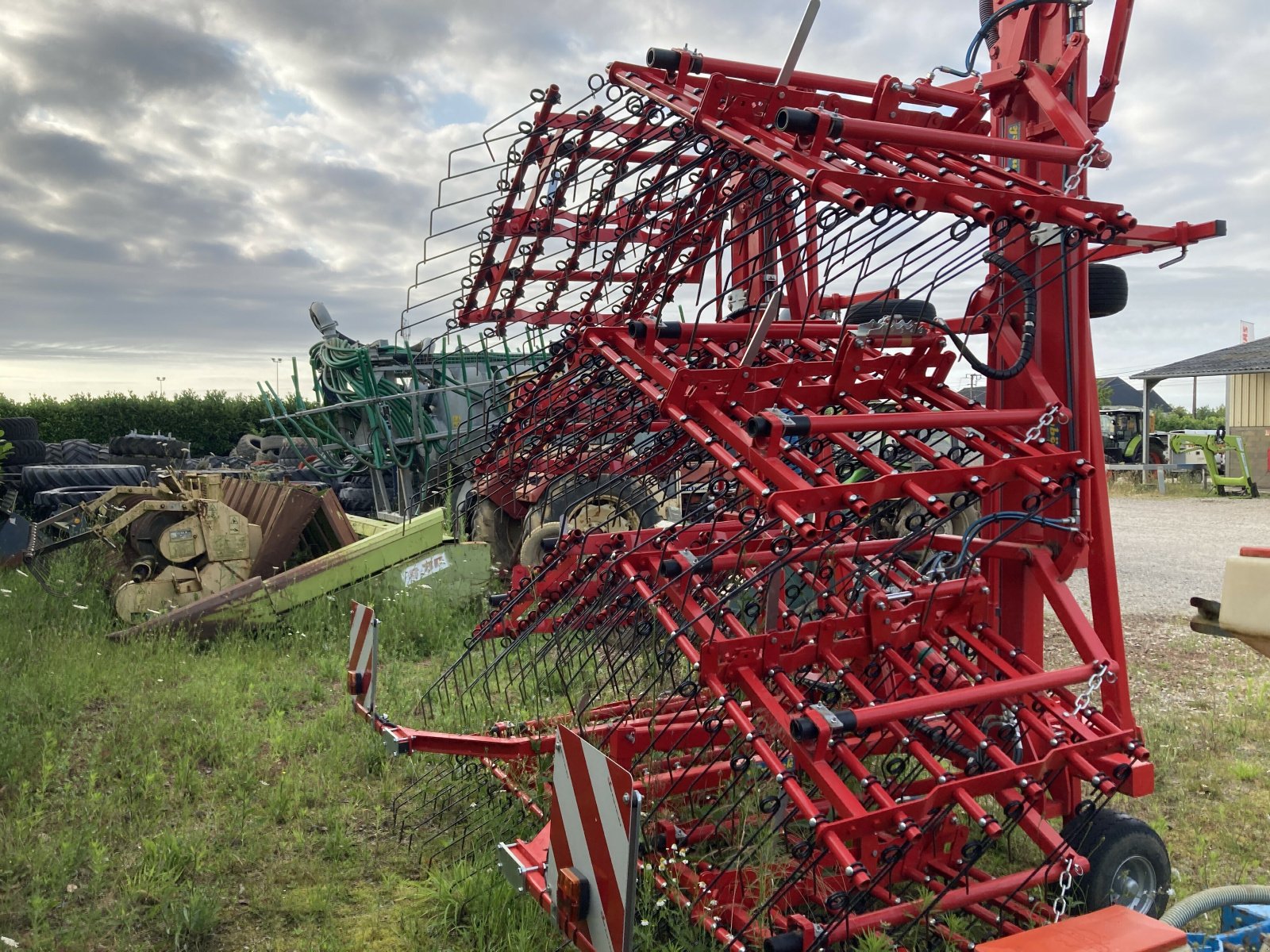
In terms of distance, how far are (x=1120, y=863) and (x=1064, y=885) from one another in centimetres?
42

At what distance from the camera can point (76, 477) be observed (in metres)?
10.5

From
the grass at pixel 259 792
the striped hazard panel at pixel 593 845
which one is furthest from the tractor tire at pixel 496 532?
the striped hazard panel at pixel 593 845

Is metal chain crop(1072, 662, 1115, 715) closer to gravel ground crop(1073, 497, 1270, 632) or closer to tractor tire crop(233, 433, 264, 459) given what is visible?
gravel ground crop(1073, 497, 1270, 632)

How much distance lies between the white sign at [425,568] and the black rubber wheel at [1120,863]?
461cm

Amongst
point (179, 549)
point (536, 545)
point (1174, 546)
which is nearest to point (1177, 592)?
point (1174, 546)

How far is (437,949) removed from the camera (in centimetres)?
315

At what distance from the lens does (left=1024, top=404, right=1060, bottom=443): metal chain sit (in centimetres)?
351

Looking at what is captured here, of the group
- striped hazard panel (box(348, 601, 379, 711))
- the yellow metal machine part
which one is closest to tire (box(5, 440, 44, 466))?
the yellow metal machine part

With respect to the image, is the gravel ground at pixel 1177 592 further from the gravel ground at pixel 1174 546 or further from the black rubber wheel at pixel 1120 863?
the black rubber wheel at pixel 1120 863

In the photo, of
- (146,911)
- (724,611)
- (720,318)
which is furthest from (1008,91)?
(146,911)

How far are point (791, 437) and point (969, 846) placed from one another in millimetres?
1292

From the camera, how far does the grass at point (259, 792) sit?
10.8 feet

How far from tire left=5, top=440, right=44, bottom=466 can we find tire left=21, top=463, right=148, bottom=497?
5.39ft

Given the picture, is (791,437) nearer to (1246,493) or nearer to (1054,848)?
(1054,848)
